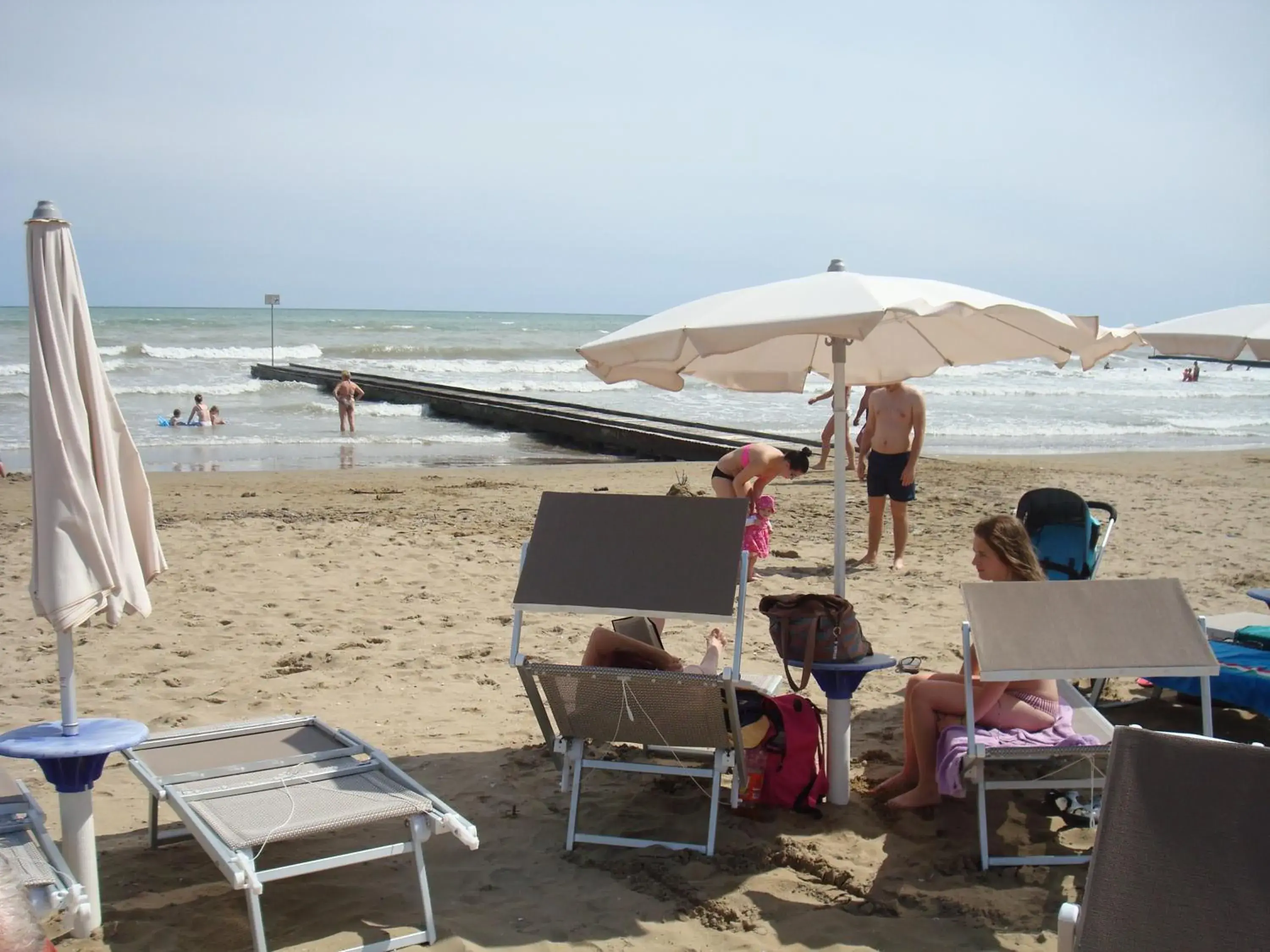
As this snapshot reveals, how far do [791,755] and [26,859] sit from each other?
239 cm

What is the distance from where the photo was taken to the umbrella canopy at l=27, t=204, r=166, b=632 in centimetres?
313

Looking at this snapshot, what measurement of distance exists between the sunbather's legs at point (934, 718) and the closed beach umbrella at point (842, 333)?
0.56m

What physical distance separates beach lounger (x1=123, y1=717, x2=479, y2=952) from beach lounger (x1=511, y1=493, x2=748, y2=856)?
56cm

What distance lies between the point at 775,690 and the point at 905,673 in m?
1.40

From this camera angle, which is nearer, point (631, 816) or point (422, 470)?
point (631, 816)

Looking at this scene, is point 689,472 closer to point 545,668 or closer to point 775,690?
point 775,690

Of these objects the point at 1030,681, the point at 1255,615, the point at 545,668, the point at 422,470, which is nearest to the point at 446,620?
the point at 545,668

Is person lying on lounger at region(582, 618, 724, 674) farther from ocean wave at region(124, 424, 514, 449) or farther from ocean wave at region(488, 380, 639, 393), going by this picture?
ocean wave at region(488, 380, 639, 393)

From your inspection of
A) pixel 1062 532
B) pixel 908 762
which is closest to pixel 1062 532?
pixel 1062 532

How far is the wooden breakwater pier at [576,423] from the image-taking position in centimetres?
1697

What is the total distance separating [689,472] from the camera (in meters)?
14.3

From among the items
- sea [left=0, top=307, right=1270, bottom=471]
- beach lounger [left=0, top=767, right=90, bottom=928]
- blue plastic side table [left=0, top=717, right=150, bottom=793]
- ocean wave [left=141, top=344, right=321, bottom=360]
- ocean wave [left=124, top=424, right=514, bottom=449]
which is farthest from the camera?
ocean wave [left=141, top=344, right=321, bottom=360]

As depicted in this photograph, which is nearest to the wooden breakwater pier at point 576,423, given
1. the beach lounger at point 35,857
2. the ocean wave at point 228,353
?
the ocean wave at point 228,353

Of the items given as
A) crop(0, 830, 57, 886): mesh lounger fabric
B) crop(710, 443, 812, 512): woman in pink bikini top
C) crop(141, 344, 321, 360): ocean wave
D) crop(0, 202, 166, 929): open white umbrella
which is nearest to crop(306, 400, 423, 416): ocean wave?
crop(141, 344, 321, 360): ocean wave
